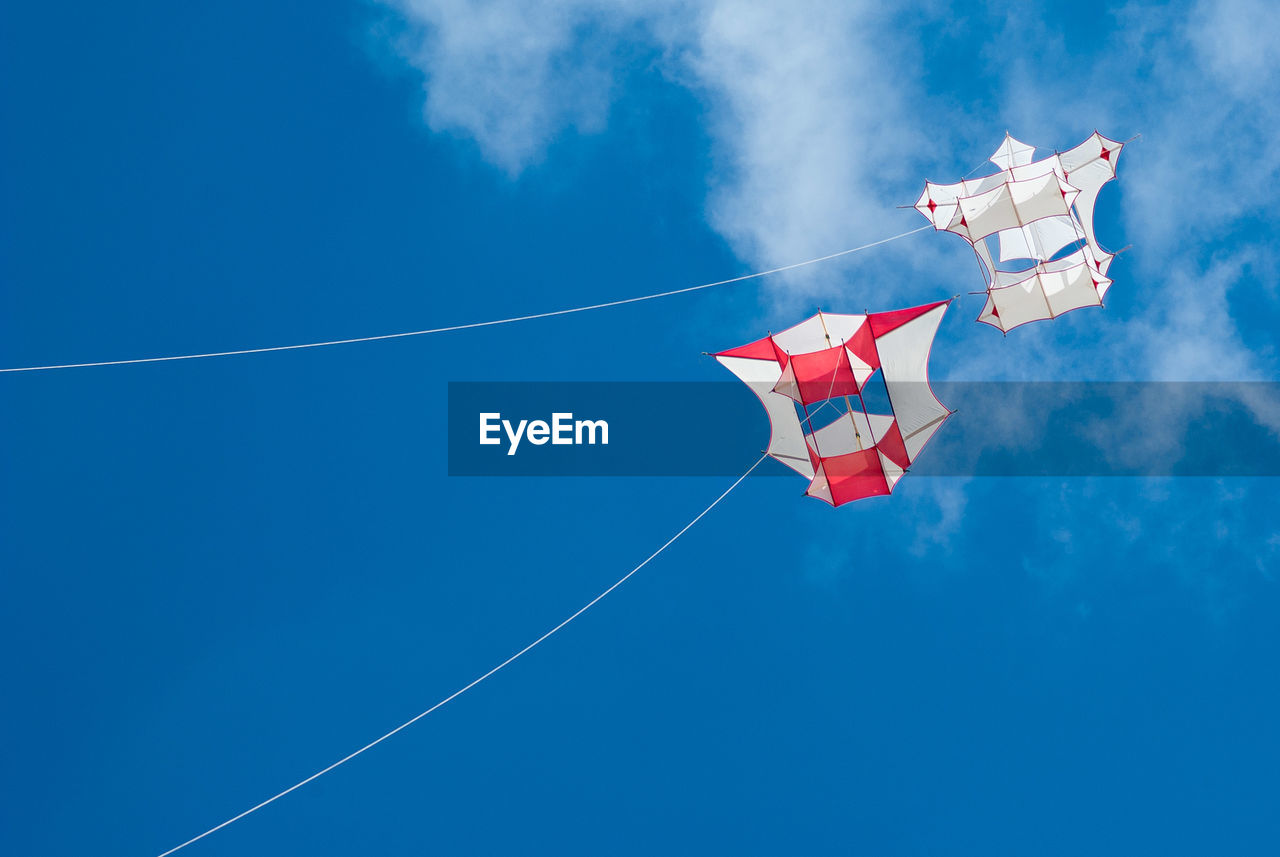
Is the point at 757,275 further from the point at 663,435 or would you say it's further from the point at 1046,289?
the point at 1046,289

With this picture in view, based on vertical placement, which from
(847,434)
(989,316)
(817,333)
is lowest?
(847,434)

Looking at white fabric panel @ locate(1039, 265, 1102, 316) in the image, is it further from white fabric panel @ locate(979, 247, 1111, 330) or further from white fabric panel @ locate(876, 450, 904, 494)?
white fabric panel @ locate(876, 450, 904, 494)

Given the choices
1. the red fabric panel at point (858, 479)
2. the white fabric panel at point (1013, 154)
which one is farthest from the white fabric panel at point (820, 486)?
the white fabric panel at point (1013, 154)

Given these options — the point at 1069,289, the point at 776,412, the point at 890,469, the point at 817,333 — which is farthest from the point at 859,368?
the point at 1069,289

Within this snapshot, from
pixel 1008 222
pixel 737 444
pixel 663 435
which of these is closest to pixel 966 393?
pixel 1008 222

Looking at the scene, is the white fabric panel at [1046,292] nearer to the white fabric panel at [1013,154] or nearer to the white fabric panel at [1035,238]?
the white fabric panel at [1035,238]

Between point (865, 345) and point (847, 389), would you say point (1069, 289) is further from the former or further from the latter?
point (847, 389)
